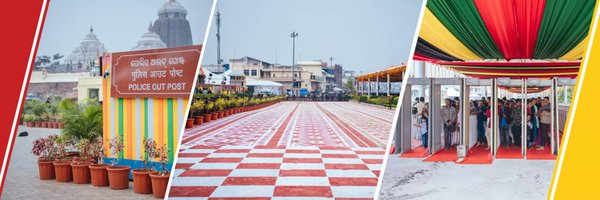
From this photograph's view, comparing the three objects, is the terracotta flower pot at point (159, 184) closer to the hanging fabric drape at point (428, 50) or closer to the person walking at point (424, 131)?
the hanging fabric drape at point (428, 50)

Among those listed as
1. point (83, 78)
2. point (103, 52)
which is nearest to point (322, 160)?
point (103, 52)

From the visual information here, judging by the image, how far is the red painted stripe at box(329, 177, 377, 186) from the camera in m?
2.88

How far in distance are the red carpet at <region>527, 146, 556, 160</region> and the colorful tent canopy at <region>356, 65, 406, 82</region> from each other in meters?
3.06

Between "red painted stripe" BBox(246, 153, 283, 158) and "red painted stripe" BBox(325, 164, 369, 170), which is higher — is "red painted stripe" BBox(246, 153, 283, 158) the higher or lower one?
the higher one

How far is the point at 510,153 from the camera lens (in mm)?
5484

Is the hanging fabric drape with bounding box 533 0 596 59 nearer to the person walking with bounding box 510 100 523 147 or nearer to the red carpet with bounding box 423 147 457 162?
the person walking with bounding box 510 100 523 147

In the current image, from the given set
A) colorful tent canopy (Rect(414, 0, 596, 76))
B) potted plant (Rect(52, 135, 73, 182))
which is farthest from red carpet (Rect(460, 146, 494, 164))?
potted plant (Rect(52, 135, 73, 182))

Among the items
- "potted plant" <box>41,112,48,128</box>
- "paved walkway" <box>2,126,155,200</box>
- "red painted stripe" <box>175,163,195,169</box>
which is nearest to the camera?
"red painted stripe" <box>175,163,195,169</box>

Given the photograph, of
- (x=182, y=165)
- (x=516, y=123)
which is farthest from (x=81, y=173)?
(x=516, y=123)

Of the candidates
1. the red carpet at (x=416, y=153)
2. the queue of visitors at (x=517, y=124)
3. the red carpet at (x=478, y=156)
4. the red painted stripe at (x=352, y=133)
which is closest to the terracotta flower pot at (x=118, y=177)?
the red painted stripe at (x=352, y=133)

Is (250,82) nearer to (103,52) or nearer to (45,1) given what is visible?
(45,1)

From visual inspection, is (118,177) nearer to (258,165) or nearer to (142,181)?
(142,181)

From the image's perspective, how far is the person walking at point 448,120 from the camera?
5.49 meters

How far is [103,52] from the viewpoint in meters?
4.31
